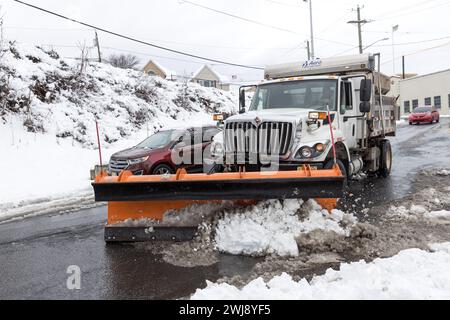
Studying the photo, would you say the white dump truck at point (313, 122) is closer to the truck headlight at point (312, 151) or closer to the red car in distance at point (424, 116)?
the truck headlight at point (312, 151)

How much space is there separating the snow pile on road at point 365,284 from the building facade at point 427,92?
164 feet

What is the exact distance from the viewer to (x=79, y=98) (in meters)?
21.3

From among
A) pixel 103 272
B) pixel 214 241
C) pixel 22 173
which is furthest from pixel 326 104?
pixel 22 173

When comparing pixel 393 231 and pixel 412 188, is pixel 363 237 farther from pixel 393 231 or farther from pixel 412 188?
pixel 412 188

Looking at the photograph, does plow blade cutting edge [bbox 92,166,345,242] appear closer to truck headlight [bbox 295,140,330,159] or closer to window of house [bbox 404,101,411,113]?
truck headlight [bbox 295,140,330,159]

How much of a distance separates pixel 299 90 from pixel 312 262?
408cm

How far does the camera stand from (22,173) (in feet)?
44.6

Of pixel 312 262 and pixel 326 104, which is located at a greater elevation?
pixel 326 104

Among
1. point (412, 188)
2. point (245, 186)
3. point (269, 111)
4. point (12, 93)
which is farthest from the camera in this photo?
point (12, 93)

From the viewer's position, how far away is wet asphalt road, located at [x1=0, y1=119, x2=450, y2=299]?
4.62 metres

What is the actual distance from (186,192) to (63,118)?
15136 millimetres

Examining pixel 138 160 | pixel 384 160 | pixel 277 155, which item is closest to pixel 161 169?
pixel 138 160

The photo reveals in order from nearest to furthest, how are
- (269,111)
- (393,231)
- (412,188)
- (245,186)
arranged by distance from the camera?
(245,186), (393,231), (269,111), (412,188)

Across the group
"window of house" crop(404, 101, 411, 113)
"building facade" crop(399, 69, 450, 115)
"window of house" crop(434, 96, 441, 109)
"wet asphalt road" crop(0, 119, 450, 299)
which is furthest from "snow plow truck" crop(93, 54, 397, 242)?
"window of house" crop(404, 101, 411, 113)
